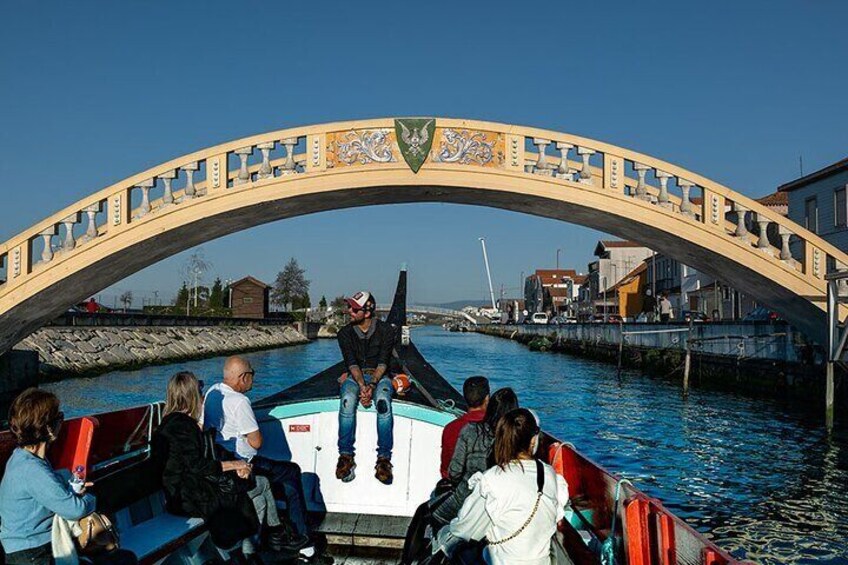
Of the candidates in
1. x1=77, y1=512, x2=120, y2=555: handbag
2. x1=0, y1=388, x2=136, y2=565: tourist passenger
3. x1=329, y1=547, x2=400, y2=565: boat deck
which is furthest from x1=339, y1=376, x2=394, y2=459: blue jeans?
x1=0, y1=388, x2=136, y2=565: tourist passenger

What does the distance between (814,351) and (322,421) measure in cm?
1877

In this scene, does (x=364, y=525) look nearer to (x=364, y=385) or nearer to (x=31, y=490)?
(x=364, y=385)

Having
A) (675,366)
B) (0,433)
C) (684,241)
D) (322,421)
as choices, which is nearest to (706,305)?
(675,366)

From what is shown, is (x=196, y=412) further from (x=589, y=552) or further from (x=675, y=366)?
(x=675, y=366)

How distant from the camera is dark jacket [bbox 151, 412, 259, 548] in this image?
516 cm

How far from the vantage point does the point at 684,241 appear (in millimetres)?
13992

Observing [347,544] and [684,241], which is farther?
[684,241]

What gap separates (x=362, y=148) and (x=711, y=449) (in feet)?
33.7

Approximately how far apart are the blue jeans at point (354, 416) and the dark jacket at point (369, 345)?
0.97 ft

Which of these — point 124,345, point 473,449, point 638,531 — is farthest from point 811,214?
point 124,345

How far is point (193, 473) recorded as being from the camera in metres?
5.21

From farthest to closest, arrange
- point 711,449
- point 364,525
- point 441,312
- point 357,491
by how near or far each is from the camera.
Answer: point 441,312 < point 711,449 < point 357,491 < point 364,525

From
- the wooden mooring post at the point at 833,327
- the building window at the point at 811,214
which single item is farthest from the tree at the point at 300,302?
the wooden mooring post at the point at 833,327

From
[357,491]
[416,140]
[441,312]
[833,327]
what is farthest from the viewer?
[441,312]
